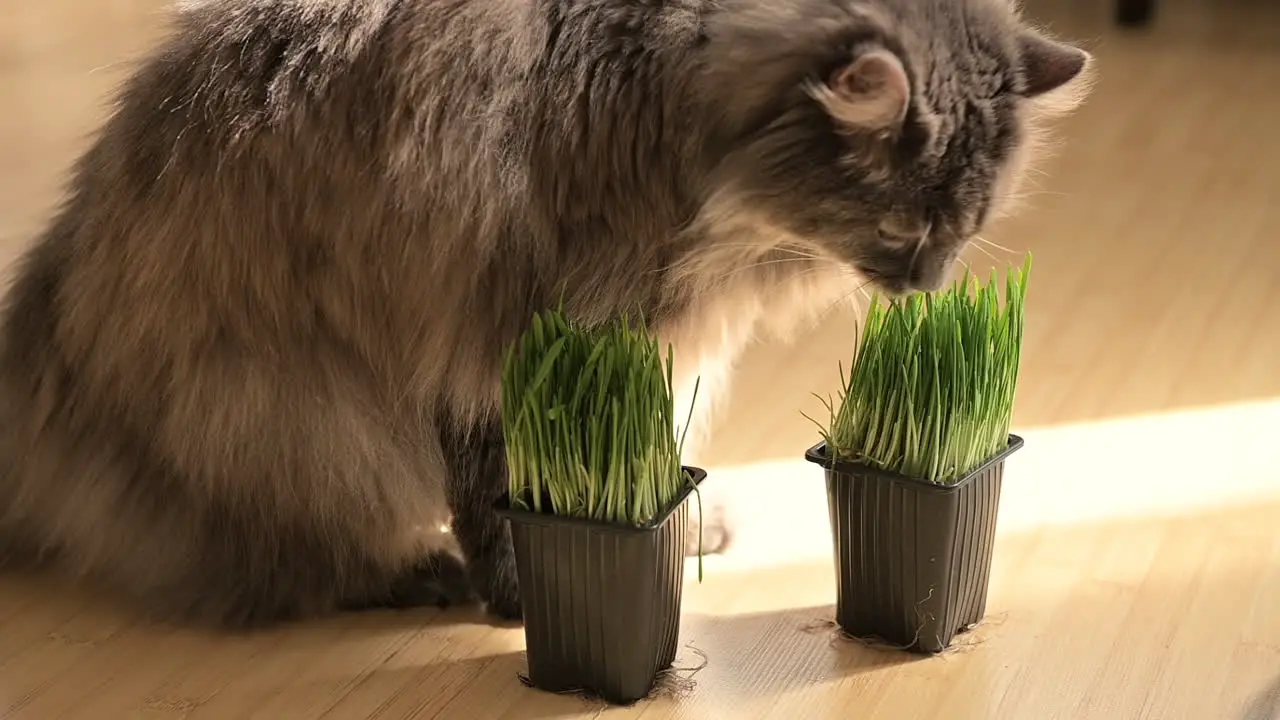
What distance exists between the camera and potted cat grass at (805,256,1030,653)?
153cm

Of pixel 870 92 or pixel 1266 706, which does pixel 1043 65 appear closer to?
pixel 870 92

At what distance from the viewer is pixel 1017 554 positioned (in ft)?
5.98

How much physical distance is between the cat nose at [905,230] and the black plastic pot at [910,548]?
253mm

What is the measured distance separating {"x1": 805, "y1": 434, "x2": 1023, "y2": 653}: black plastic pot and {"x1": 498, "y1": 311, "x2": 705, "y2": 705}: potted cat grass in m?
0.20

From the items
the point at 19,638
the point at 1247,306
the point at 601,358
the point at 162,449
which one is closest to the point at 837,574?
the point at 601,358

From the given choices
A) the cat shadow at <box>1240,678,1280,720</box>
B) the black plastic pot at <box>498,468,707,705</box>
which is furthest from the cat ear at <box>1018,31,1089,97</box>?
the cat shadow at <box>1240,678,1280,720</box>

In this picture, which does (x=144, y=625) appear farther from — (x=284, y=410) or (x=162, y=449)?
(x=284, y=410)

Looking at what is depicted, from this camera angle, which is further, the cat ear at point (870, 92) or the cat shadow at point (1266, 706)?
the cat shadow at point (1266, 706)

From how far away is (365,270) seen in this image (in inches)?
60.8

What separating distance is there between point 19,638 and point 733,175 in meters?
0.99

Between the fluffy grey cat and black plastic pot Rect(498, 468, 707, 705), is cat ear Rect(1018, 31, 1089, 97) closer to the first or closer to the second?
the fluffy grey cat

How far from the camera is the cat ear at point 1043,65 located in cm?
151

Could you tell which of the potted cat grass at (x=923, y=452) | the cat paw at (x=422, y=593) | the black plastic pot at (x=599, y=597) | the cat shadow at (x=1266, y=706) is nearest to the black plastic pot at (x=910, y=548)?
the potted cat grass at (x=923, y=452)

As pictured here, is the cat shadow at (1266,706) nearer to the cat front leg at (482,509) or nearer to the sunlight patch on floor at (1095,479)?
the sunlight patch on floor at (1095,479)
